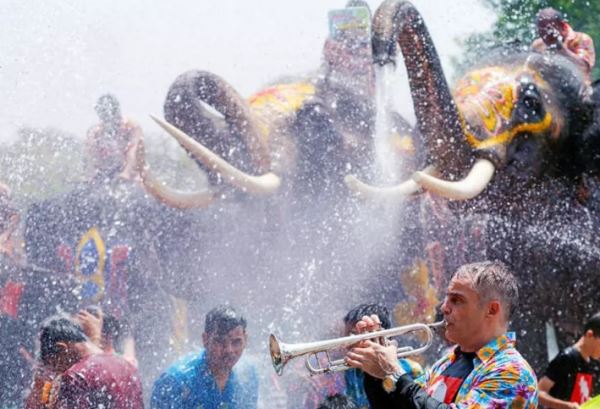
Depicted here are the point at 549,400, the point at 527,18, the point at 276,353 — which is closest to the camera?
the point at 276,353

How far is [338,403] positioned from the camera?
3484mm

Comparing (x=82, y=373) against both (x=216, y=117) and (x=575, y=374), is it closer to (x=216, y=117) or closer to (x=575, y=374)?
(x=575, y=374)

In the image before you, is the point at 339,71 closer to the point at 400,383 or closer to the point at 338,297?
the point at 338,297

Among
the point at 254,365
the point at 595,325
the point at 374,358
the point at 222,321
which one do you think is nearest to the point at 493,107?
the point at 595,325

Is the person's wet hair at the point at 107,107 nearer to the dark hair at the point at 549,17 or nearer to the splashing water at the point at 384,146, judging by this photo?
the splashing water at the point at 384,146

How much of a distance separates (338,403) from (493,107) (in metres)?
3.67

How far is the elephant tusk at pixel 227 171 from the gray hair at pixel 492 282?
12.5 feet

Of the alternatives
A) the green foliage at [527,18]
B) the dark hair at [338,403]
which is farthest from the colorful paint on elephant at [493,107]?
the green foliage at [527,18]

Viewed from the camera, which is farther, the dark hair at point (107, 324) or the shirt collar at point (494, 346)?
the dark hair at point (107, 324)

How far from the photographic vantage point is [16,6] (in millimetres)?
10320

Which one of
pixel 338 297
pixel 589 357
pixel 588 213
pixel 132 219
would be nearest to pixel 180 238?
pixel 132 219

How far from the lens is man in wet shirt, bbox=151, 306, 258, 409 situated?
420 centimetres

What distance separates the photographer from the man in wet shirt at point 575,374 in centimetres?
531

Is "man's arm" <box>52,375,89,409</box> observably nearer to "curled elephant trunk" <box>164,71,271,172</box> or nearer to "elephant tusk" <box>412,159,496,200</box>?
"elephant tusk" <box>412,159,496,200</box>
